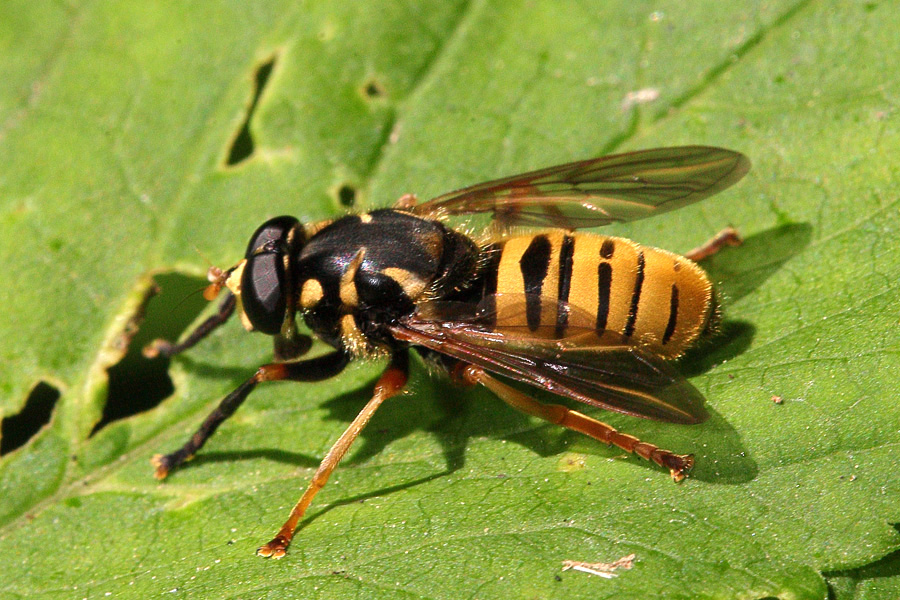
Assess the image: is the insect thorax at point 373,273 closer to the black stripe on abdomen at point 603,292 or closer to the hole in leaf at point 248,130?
the black stripe on abdomen at point 603,292

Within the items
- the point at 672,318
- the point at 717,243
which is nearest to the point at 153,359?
the point at 672,318

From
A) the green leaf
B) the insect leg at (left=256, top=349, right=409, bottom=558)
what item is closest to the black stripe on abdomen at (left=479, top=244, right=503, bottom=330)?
the green leaf

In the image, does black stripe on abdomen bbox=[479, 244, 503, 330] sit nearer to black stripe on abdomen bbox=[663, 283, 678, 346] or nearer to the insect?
the insect

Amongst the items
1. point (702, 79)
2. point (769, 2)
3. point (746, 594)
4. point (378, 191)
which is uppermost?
point (769, 2)

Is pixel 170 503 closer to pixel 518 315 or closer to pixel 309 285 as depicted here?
pixel 309 285

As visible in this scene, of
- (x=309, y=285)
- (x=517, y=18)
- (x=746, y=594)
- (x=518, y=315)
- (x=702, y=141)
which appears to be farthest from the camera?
(x=517, y=18)

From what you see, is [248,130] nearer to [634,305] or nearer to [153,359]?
[153,359]

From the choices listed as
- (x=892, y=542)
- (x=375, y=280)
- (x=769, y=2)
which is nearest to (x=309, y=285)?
(x=375, y=280)
